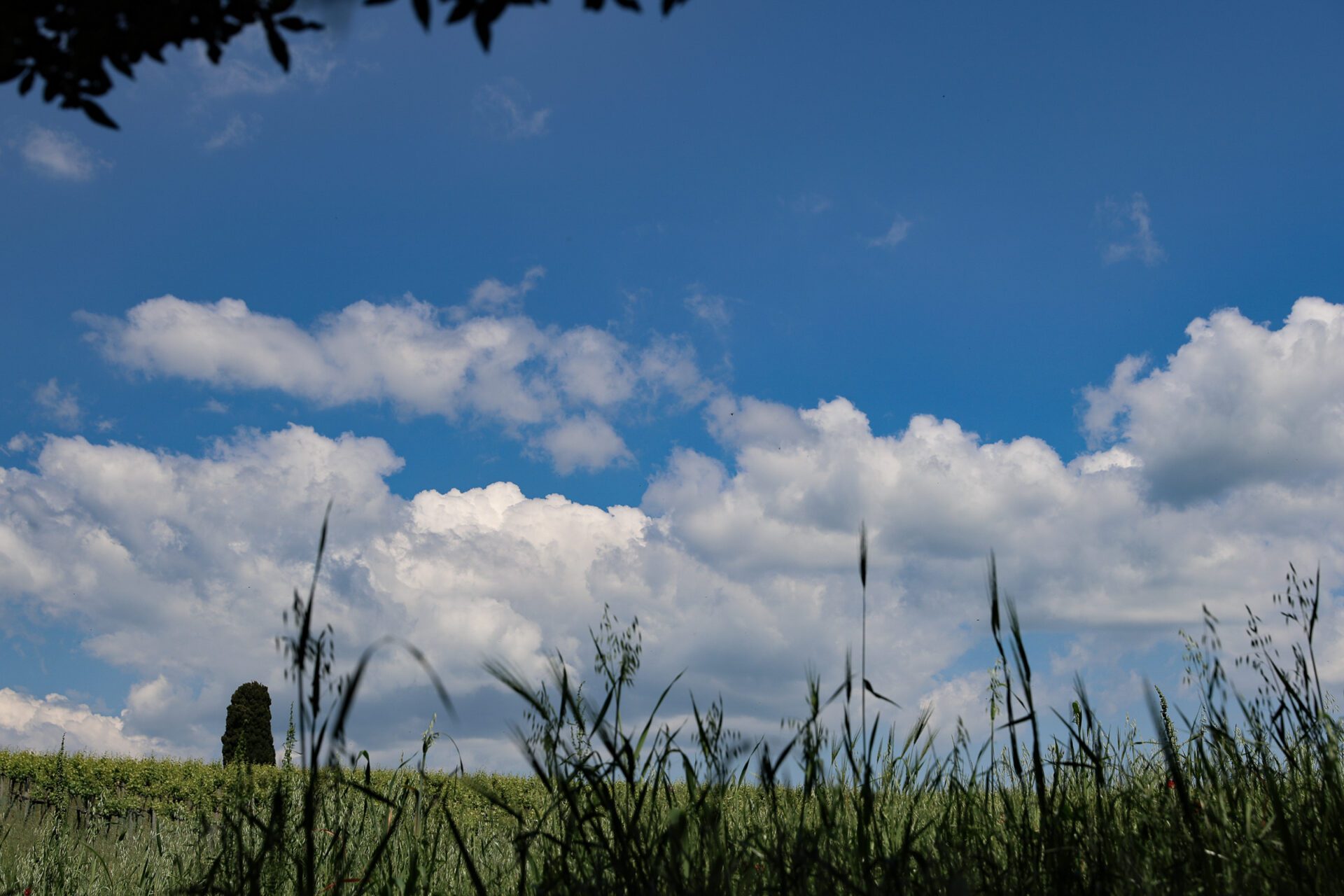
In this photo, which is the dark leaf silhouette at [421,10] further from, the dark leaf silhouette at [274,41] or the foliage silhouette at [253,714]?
the foliage silhouette at [253,714]

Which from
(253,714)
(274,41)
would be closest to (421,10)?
(274,41)

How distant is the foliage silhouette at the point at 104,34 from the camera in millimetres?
1864

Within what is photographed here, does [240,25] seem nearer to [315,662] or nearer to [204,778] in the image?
[315,662]

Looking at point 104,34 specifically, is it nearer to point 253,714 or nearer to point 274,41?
point 274,41

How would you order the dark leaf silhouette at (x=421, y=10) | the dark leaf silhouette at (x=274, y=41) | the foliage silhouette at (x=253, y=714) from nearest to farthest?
the dark leaf silhouette at (x=421, y=10) → the dark leaf silhouette at (x=274, y=41) → the foliage silhouette at (x=253, y=714)

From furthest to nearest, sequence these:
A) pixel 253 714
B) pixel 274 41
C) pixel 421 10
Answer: pixel 253 714
pixel 274 41
pixel 421 10

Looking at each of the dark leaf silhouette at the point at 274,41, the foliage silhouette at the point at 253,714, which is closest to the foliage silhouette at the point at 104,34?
the dark leaf silhouette at the point at 274,41

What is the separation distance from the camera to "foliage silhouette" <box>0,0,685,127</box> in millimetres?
1864

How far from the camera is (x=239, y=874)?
205 cm

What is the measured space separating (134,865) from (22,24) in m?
4.82

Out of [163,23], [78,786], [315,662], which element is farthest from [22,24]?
[78,786]

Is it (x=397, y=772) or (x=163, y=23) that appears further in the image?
(x=397, y=772)

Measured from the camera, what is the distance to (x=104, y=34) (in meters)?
1.89

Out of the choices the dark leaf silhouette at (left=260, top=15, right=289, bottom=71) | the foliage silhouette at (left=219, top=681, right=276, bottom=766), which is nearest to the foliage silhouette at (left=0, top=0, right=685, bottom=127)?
the dark leaf silhouette at (left=260, top=15, right=289, bottom=71)
